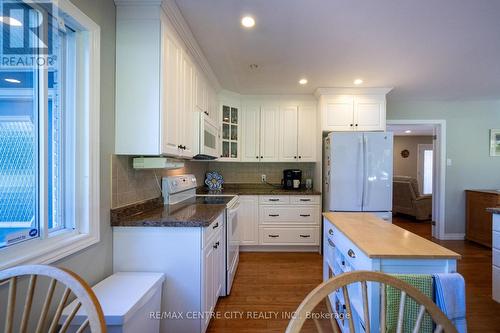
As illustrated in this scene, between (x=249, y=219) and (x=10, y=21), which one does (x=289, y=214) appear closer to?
(x=249, y=219)

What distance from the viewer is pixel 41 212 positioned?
3.80ft

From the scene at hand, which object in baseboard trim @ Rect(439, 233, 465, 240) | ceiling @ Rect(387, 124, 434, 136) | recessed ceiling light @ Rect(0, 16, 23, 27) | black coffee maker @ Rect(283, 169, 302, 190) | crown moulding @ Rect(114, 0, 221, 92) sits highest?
crown moulding @ Rect(114, 0, 221, 92)

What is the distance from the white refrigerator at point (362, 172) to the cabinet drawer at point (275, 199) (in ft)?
2.00

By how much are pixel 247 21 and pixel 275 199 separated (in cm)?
226

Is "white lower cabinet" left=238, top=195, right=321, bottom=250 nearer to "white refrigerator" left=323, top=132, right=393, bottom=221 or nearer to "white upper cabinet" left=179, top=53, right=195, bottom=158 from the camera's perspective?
"white refrigerator" left=323, top=132, right=393, bottom=221

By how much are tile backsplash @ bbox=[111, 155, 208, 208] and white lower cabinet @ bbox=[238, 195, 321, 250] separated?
150 centimetres

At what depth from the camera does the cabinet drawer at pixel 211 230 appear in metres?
1.61

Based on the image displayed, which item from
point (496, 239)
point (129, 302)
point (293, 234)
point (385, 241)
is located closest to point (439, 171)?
point (496, 239)

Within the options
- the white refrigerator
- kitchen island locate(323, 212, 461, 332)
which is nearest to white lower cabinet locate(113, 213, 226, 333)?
kitchen island locate(323, 212, 461, 332)

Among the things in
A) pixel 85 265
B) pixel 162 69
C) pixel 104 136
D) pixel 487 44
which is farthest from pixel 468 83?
pixel 85 265

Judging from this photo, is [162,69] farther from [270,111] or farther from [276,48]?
[270,111]

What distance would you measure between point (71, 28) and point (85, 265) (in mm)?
1354

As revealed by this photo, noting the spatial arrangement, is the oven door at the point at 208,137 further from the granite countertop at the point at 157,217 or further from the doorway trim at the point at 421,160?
the doorway trim at the point at 421,160

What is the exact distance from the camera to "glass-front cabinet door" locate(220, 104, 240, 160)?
3590 mm
